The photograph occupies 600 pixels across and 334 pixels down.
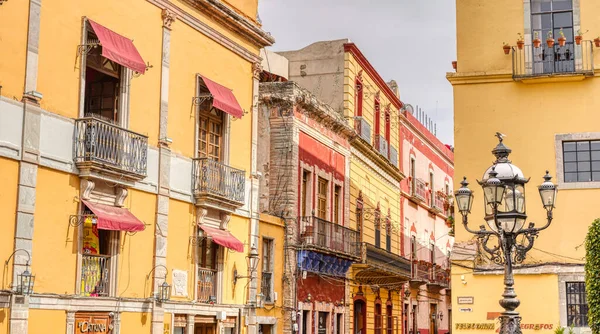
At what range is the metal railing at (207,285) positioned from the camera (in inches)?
696

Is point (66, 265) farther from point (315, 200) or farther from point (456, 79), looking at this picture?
point (315, 200)

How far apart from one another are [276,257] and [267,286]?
0.78 meters

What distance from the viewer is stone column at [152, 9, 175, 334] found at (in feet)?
52.5

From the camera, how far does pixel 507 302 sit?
11352mm

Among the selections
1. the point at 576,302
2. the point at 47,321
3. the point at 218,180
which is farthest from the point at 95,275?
the point at 576,302

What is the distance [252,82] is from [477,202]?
221 inches

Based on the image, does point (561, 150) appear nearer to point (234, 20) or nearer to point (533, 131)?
point (533, 131)

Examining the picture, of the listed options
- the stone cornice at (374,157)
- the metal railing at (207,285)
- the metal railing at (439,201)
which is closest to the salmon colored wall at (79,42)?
the metal railing at (207,285)

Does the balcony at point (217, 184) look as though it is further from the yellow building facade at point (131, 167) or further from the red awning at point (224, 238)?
the red awning at point (224, 238)

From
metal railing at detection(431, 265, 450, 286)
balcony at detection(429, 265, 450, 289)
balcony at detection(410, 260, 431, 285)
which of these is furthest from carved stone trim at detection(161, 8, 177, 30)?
metal railing at detection(431, 265, 450, 286)

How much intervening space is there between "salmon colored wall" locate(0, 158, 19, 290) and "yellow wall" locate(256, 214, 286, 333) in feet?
28.4

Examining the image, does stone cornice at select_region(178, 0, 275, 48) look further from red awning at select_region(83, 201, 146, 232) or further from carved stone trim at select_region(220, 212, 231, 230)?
red awning at select_region(83, 201, 146, 232)

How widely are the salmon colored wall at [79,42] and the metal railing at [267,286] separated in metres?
6.02

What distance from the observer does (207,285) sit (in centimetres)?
1794
